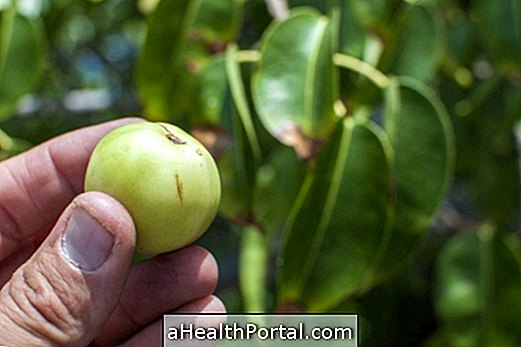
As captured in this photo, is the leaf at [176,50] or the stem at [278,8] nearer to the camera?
the leaf at [176,50]

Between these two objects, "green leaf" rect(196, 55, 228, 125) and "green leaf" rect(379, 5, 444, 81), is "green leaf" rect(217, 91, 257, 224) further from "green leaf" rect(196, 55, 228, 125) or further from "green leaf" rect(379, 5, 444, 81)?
"green leaf" rect(379, 5, 444, 81)

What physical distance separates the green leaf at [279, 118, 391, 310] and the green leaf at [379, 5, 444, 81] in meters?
0.19

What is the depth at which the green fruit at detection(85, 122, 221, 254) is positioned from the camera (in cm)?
95

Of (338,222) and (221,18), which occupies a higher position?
(221,18)

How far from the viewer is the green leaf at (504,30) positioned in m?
1.40

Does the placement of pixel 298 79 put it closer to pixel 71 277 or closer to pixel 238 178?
pixel 238 178

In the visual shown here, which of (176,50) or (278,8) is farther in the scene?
(278,8)

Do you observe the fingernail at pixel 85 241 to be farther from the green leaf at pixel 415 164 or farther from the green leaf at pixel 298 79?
the green leaf at pixel 415 164

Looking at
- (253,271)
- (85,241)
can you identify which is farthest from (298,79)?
(85,241)

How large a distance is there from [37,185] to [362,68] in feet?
1.64

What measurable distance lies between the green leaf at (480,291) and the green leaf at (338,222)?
32 centimetres

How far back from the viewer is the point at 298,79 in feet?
4.24

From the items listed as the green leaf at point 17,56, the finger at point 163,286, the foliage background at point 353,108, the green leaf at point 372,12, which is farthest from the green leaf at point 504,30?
the green leaf at point 17,56

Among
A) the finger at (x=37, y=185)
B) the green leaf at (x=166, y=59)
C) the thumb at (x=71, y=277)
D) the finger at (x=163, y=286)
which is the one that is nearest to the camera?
the thumb at (x=71, y=277)
